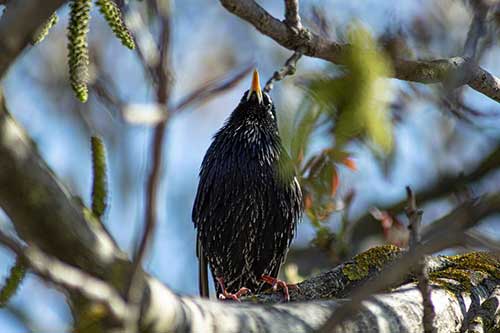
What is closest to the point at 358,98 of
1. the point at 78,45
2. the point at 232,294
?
the point at 78,45

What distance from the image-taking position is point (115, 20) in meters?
2.21

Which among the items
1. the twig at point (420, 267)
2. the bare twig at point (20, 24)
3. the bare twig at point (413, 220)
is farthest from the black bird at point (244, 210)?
the bare twig at point (20, 24)

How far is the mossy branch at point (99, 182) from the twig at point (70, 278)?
0.15 meters

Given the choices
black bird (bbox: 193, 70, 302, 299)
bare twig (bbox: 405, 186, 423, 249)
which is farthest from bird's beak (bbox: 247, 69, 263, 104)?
bare twig (bbox: 405, 186, 423, 249)

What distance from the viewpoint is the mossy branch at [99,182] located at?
1783 mm

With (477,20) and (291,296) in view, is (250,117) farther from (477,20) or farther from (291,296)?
(477,20)

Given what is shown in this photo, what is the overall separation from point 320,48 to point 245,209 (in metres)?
2.04

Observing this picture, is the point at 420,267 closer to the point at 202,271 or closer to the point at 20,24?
the point at 20,24

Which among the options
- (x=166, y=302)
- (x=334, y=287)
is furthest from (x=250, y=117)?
(x=166, y=302)

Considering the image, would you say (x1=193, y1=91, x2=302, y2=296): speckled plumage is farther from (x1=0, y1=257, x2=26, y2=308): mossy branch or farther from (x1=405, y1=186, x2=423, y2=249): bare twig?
(x1=0, y1=257, x2=26, y2=308): mossy branch

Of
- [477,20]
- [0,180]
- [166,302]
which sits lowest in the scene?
[166,302]

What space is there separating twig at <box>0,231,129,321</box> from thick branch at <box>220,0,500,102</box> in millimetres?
1414

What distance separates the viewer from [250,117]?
18.2ft

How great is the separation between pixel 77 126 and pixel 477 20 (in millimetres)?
2485
